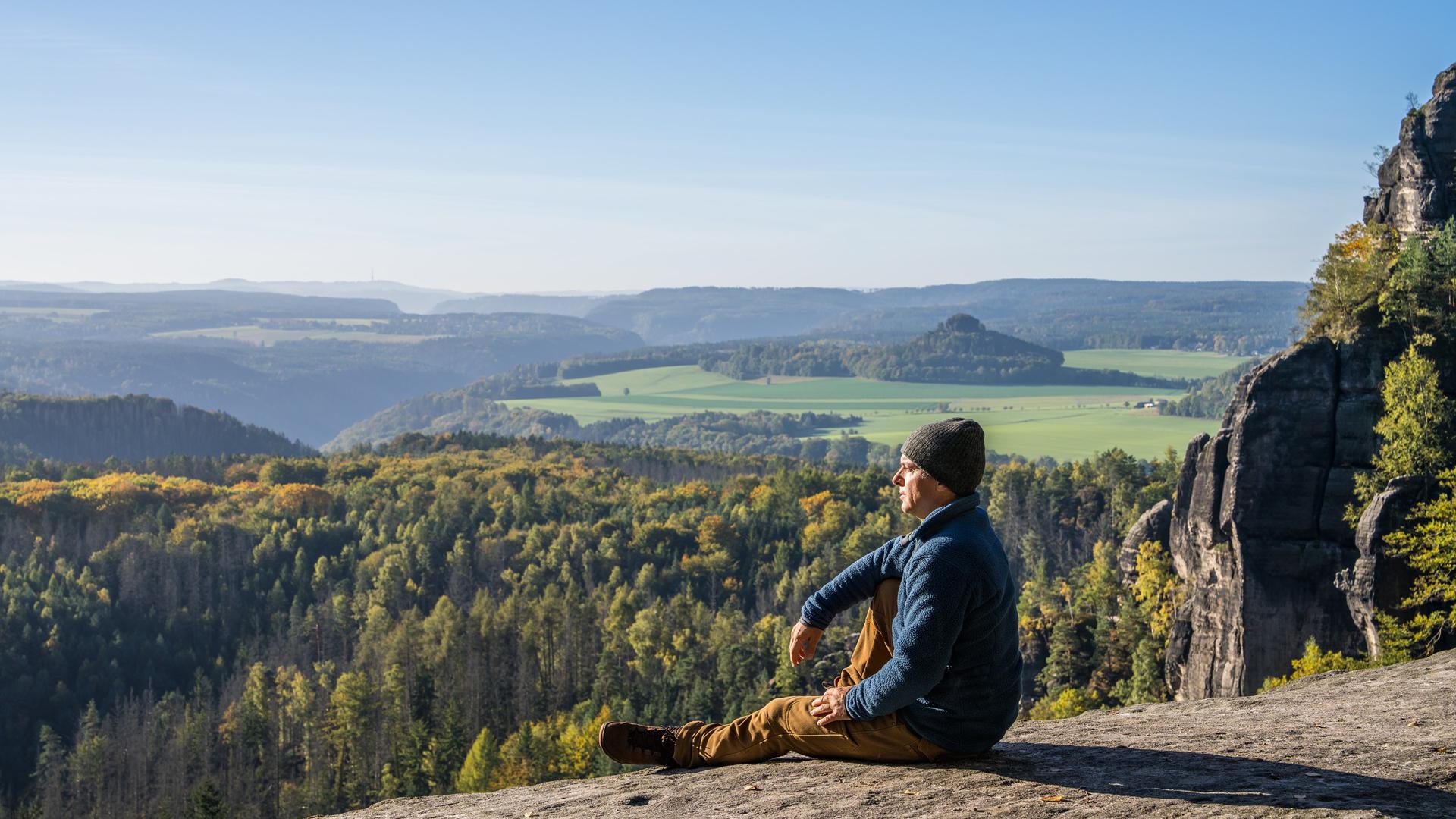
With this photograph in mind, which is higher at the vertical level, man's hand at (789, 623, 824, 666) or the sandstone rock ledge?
man's hand at (789, 623, 824, 666)

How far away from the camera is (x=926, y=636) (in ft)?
35.3

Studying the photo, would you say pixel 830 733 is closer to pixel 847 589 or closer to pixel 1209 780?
pixel 847 589

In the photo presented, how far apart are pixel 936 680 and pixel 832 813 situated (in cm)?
170

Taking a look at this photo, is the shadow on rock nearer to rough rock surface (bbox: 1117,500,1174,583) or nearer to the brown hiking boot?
the brown hiking boot

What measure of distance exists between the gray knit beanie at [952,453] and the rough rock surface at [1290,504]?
43.6 m

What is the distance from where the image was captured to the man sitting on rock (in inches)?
427

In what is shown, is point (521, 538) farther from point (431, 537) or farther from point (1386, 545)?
point (1386, 545)

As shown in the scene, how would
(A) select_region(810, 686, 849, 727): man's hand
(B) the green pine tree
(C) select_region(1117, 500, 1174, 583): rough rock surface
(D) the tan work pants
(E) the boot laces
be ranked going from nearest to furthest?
(D) the tan work pants → (A) select_region(810, 686, 849, 727): man's hand → (E) the boot laces → (C) select_region(1117, 500, 1174, 583): rough rock surface → (B) the green pine tree

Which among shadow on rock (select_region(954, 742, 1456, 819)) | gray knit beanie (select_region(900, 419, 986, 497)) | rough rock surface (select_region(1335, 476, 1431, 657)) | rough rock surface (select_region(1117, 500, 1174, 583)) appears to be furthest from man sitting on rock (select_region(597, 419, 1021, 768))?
rough rock surface (select_region(1117, 500, 1174, 583))

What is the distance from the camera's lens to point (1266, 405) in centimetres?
5231

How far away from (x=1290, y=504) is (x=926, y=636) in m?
46.8

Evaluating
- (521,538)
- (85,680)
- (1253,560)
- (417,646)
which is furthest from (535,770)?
(521,538)

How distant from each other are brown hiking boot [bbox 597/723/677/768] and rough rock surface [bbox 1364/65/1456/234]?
2171 inches

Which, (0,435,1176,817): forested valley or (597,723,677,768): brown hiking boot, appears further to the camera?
(0,435,1176,817): forested valley
